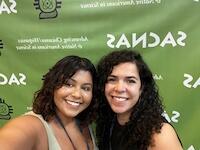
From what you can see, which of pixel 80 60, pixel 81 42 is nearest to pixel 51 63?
pixel 81 42

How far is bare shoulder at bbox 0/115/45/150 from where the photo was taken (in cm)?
115

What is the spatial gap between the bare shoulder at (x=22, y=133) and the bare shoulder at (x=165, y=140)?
A: 46 cm

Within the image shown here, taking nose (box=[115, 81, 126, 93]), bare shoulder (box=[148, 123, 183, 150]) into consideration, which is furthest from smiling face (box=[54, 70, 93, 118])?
bare shoulder (box=[148, 123, 183, 150])

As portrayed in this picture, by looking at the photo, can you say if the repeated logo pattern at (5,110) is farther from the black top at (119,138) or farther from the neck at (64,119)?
the black top at (119,138)

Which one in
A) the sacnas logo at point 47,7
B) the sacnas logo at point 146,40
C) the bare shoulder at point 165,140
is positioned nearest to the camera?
the bare shoulder at point 165,140

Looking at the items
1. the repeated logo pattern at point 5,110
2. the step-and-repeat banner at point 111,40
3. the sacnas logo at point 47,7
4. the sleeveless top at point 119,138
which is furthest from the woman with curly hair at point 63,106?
the repeated logo pattern at point 5,110

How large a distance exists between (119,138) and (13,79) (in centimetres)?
92

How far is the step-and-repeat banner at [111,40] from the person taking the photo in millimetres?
1854

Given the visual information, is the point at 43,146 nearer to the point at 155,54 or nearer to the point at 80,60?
the point at 80,60

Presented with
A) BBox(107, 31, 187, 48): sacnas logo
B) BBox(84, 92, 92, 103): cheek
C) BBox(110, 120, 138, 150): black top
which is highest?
BBox(107, 31, 187, 48): sacnas logo

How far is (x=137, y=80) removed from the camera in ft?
4.84

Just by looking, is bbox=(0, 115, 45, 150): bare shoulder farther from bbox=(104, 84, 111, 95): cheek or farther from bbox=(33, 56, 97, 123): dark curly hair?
bbox=(104, 84, 111, 95): cheek

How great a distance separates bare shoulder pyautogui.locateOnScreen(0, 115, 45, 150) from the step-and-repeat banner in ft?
2.51

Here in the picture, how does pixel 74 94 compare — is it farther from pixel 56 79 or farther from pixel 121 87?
pixel 121 87
